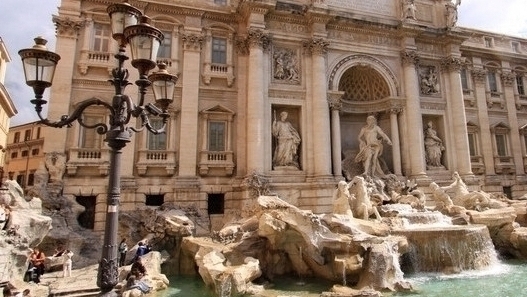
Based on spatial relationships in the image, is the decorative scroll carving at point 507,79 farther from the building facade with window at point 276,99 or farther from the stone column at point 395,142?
the stone column at point 395,142

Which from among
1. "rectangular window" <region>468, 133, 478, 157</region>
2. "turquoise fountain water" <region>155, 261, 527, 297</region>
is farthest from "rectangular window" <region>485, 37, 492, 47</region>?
"turquoise fountain water" <region>155, 261, 527, 297</region>

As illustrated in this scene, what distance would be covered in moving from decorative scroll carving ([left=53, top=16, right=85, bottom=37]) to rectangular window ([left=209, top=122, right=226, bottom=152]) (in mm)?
7029

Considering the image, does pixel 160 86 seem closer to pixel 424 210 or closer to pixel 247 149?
pixel 247 149

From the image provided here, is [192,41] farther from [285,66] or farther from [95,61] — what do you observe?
[285,66]

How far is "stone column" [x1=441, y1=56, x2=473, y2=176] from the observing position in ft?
61.8

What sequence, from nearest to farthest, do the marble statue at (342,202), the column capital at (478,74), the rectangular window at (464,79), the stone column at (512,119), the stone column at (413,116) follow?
the marble statue at (342,202) < the stone column at (413,116) < the stone column at (512,119) < the rectangular window at (464,79) < the column capital at (478,74)

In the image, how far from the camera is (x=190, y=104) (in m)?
15.9

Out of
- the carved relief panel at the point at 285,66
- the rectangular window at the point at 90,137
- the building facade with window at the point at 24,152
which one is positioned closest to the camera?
the rectangular window at the point at 90,137

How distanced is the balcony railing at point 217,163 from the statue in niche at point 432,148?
10.8 m

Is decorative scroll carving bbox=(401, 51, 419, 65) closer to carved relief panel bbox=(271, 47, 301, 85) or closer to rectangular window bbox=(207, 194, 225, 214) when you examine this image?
carved relief panel bbox=(271, 47, 301, 85)

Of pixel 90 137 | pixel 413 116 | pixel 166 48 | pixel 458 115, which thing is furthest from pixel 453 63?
pixel 90 137

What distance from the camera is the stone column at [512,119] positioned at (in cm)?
2155

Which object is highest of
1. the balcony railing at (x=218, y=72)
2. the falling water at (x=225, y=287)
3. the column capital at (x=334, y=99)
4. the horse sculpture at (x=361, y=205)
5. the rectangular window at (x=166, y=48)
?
the rectangular window at (x=166, y=48)

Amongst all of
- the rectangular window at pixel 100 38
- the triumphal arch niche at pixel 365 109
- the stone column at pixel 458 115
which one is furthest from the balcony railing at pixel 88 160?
the stone column at pixel 458 115
